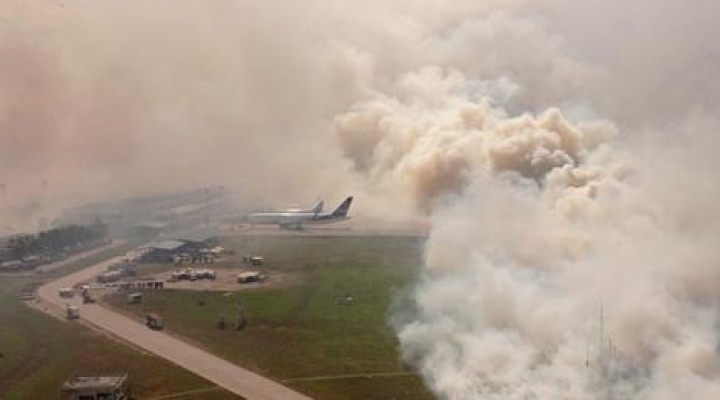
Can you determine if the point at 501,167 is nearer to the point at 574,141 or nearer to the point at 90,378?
the point at 574,141

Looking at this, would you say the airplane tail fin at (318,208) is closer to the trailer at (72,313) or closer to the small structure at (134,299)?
the small structure at (134,299)

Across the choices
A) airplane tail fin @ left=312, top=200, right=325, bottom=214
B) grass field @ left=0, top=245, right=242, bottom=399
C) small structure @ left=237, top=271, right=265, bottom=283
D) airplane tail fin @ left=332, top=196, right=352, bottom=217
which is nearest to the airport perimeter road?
grass field @ left=0, top=245, right=242, bottom=399

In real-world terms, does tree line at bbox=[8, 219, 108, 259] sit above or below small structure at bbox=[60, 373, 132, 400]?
above

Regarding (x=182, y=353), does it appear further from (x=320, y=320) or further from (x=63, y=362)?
(x=320, y=320)

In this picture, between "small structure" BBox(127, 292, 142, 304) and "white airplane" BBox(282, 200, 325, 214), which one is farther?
"white airplane" BBox(282, 200, 325, 214)

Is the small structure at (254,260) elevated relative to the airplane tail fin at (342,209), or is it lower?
lower

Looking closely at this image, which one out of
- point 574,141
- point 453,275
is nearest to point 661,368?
point 453,275

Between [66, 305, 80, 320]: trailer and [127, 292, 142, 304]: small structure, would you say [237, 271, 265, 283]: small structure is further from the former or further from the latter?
[66, 305, 80, 320]: trailer

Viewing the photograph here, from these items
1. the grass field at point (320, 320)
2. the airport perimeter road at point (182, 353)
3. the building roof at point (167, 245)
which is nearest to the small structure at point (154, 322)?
the airport perimeter road at point (182, 353)
